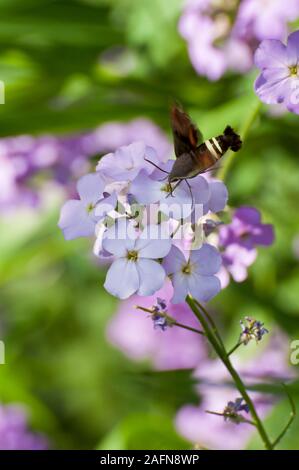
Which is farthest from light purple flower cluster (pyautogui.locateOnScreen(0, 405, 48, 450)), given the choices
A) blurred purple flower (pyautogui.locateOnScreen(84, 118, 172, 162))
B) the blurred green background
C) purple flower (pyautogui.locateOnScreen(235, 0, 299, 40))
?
purple flower (pyautogui.locateOnScreen(235, 0, 299, 40))

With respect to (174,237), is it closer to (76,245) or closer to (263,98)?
(263,98)

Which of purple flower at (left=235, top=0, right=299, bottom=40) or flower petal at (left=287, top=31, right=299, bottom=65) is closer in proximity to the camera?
flower petal at (left=287, top=31, right=299, bottom=65)

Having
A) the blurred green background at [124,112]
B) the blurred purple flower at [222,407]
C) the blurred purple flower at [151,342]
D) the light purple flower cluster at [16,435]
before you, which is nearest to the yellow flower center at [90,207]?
the blurred green background at [124,112]

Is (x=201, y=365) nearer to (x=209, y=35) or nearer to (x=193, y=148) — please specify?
(x=209, y=35)

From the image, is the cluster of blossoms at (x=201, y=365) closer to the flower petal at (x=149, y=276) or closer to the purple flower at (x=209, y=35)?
the flower petal at (x=149, y=276)

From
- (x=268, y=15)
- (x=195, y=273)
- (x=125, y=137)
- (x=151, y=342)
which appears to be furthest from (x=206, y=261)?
A: (x=151, y=342)
